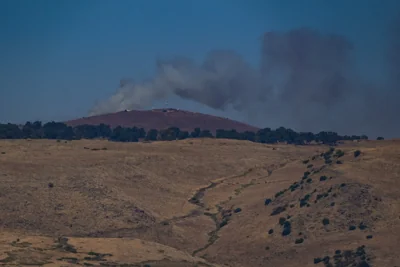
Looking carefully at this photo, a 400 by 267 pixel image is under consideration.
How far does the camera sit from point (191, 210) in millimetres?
122812

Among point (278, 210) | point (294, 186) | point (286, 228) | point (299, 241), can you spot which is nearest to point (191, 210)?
point (278, 210)

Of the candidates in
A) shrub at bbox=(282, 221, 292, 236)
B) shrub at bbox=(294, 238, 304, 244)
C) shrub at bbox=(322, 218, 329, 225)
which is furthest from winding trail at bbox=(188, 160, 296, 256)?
shrub at bbox=(322, 218, 329, 225)

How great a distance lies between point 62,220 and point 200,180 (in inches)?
1814

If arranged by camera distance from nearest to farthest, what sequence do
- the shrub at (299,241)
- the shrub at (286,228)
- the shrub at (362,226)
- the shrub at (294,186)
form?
1. the shrub at (299,241)
2. the shrub at (362,226)
3. the shrub at (286,228)
4. the shrub at (294,186)

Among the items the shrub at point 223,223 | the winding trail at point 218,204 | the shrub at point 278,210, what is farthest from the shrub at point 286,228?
the shrub at point 223,223

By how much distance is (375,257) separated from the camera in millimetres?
86312

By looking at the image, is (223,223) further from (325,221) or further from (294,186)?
(325,221)

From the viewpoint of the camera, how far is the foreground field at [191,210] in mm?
91125

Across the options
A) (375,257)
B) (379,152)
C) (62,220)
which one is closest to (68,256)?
(62,220)

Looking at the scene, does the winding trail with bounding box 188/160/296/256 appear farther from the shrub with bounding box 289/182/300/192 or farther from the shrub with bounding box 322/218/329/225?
the shrub with bounding box 322/218/329/225

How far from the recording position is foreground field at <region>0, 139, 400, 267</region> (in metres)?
91.1

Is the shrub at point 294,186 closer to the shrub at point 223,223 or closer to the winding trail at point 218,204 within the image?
the winding trail at point 218,204

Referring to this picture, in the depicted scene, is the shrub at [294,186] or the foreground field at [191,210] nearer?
the foreground field at [191,210]

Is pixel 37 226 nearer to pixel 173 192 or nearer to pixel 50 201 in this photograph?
pixel 50 201
